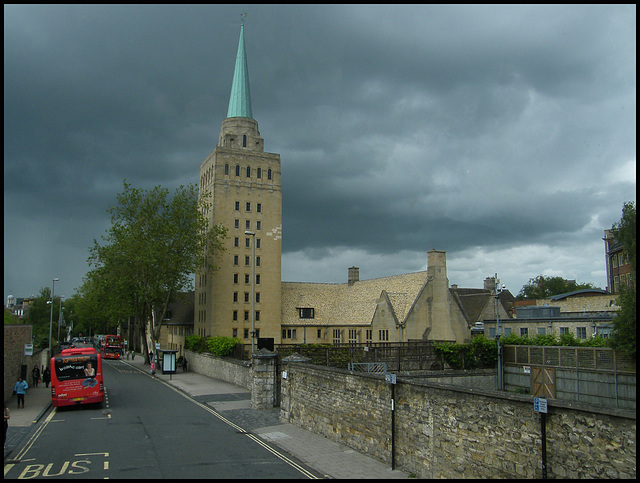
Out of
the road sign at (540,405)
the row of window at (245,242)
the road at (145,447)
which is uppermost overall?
the row of window at (245,242)

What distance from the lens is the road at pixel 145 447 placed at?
15203mm

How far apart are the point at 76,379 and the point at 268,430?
487 inches

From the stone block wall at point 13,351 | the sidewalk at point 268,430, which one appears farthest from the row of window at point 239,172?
the sidewalk at point 268,430

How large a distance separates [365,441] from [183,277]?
143 ft

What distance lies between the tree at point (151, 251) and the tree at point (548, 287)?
78.1 meters

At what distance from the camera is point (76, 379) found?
90.7ft

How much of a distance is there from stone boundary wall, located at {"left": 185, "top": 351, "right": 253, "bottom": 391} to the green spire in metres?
33.7

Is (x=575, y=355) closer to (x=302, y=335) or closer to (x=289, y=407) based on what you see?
(x=289, y=407)

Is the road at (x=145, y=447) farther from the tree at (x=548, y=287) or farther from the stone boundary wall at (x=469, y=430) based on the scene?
the tree at (x=548, y=287)

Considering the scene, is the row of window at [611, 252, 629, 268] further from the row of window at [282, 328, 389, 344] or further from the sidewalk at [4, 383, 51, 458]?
the sidewalk at [4, 383, 51, 458]

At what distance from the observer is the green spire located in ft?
231

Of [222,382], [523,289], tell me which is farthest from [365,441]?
[523,289]

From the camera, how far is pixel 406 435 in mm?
15125

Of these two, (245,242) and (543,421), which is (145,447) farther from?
(245,242)
